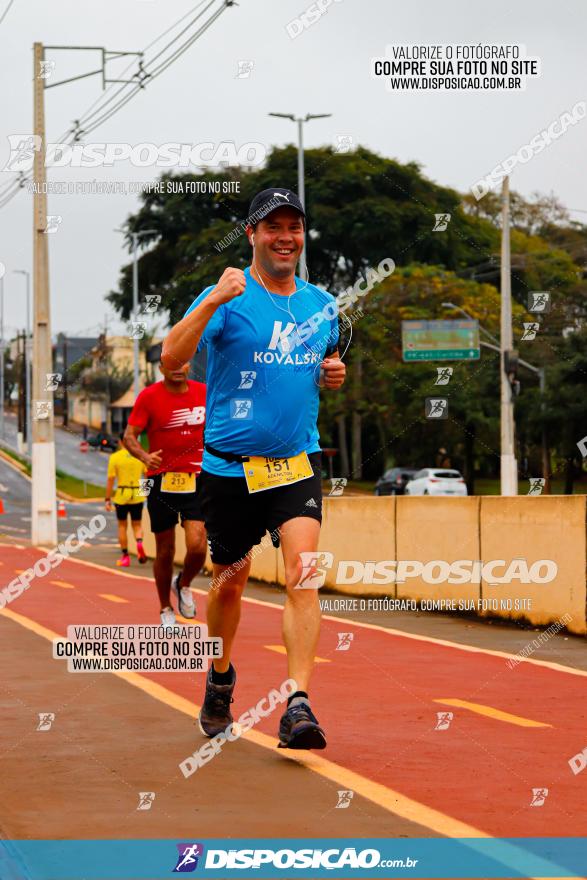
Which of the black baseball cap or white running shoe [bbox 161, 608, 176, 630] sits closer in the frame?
the black baseball cap

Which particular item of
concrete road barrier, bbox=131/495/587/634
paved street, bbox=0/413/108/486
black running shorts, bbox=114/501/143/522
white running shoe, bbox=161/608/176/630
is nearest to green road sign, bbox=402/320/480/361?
black running shorts, bbox=114/501/143/522

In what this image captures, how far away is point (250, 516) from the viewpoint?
6.80m

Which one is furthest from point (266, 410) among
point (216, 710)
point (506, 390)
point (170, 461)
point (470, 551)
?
point (506, 390)

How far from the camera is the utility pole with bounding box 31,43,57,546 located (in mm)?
29297

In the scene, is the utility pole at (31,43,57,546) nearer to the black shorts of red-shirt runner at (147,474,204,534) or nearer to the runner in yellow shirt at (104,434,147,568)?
the runner in yellow shirt at (104,434,147,568)

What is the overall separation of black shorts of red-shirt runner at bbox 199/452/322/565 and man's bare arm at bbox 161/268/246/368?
0.54 metres

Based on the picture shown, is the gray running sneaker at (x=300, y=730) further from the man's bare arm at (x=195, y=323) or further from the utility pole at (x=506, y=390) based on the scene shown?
the utility pole at (x=506, y=390)

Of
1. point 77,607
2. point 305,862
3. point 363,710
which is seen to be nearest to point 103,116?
point 77,607

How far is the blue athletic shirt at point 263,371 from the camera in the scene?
664 cm

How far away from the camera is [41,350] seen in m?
29.9

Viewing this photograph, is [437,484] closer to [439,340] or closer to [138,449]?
[439,340]

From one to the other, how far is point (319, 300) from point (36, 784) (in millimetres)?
2284

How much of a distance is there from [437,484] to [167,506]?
140ft

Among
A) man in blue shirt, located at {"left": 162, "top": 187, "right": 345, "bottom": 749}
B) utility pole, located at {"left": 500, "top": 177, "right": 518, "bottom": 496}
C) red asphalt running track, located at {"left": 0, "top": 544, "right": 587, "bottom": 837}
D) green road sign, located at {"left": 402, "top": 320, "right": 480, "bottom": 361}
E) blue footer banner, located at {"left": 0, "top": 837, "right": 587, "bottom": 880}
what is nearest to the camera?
blue footer banner, located at {"left": 0, "top": 837, "right": 587, "bottom": 880}
